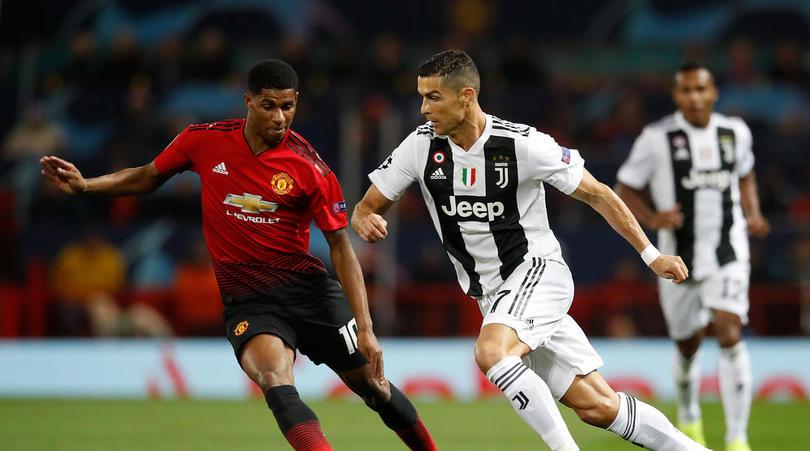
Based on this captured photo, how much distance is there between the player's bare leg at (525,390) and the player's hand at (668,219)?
327 cm

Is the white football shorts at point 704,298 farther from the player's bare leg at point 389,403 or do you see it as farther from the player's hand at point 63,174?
the player's hand at point 63,174

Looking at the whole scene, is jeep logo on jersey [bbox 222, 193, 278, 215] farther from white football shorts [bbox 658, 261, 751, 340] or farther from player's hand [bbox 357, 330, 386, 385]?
white football shorts [bbox 658, 261, 751, 340]

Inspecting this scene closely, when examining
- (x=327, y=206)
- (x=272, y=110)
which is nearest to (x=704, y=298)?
(x=327, y=206)

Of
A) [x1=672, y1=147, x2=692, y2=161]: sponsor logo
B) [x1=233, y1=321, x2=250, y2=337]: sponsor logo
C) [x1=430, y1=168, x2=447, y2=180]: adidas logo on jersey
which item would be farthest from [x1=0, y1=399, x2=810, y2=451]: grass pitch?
[x1=430, y1=168, x2=447, y2=180]: adidas logo on jersey

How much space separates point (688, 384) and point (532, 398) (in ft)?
11.7

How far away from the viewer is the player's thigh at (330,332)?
6371 mm

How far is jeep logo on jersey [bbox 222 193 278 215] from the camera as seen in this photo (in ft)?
20.5

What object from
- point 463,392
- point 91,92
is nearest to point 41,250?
point 91,92

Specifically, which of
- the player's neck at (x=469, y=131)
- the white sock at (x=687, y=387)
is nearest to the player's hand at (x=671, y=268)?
the player's neck at (x=469, y=131)

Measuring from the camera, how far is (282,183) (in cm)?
621

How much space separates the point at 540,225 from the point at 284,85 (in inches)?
63.9

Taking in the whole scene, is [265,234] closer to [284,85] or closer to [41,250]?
[284,85]

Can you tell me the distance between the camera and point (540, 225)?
20.2 feet

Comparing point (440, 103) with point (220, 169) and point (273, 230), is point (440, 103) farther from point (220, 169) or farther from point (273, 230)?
point (220, 169)
